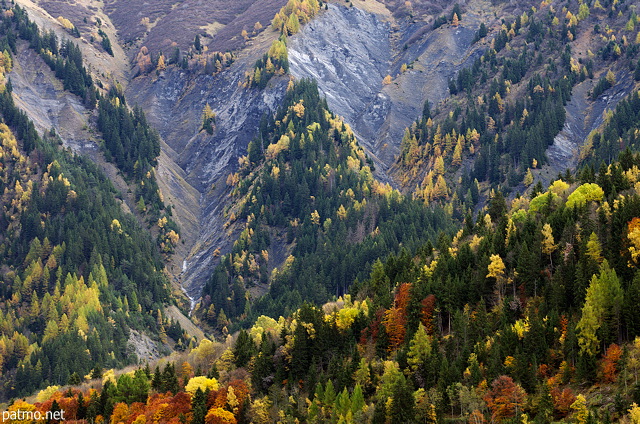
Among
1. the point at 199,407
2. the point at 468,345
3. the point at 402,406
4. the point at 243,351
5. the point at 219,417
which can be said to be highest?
the point at 468,345

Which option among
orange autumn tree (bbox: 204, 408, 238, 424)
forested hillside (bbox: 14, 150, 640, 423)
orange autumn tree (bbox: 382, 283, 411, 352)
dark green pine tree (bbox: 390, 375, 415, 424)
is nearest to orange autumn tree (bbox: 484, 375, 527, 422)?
forested hillside (bbox: 14, 150, 640, 423)

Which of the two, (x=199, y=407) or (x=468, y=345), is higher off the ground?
(x=468, y=345)

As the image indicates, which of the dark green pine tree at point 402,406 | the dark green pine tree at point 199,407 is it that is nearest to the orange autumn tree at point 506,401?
the dark green pine tree at point 402,406

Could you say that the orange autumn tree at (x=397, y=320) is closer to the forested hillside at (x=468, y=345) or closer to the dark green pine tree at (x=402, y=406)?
the forested hillside at (x=468, y=345)

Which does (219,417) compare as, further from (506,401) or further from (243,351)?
(506,401)

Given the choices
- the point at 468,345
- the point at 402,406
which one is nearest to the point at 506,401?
the point at 402,406

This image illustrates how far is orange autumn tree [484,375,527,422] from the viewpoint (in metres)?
104

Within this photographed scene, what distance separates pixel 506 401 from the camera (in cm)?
10469

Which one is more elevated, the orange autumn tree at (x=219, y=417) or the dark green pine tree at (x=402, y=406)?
the dark green pine tree at (x=402, y=406)

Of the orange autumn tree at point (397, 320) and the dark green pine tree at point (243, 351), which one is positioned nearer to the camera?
the orange autumn tree at point (397, 320)

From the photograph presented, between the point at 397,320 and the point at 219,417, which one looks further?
the point at 397,320

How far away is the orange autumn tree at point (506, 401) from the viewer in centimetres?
10438

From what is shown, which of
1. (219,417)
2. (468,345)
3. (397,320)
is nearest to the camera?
(468,345)

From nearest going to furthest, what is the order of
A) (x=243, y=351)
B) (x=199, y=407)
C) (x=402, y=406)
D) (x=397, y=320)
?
(x=402, y=406) → (x=199, y=407) → (x=397, y=320) → (x=243, y=351)
